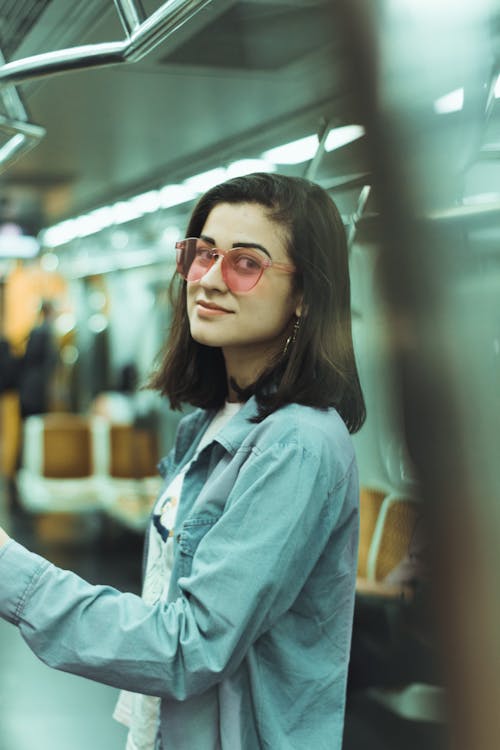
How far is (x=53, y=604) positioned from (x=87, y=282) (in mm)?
5365

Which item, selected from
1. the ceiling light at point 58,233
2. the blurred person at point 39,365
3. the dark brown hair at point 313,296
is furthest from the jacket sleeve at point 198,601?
the blurred person at point 39,365

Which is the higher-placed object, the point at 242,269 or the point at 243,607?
the point at 242,269

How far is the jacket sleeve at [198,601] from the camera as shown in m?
0.91

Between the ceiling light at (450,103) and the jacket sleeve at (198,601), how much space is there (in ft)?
1.60

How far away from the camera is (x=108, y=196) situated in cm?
177

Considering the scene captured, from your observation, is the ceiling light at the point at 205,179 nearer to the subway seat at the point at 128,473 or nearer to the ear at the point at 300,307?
the ear at the point at 300,307

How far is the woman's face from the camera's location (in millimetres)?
1060

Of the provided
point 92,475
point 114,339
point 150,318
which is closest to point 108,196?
point 92,475

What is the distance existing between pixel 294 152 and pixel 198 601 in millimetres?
885

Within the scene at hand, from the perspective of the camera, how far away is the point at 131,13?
121cm

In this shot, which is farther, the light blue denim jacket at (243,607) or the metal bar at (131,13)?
the metal bar at (131,13)

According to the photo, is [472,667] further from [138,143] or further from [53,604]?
[138,143]

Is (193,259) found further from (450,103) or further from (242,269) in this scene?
(450,103)

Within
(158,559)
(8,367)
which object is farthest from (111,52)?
(8,367)
